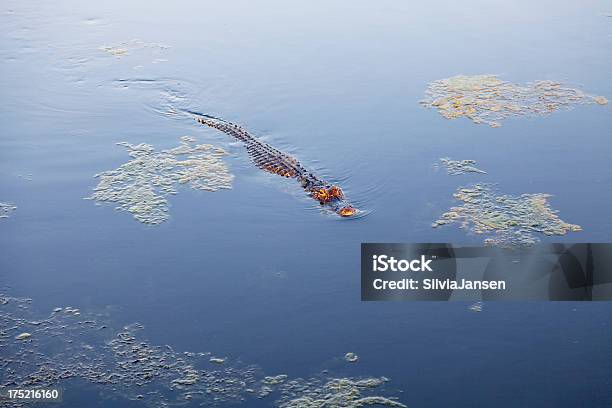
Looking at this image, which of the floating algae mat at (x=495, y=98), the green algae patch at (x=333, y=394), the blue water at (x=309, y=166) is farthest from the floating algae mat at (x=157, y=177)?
the floating algae mat at (x=495, y=98)

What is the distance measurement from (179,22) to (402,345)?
14.1 m

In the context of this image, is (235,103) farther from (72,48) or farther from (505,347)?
(505,347)

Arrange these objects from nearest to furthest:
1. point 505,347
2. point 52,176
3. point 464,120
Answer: point 505,347 → point 52,176 → point 464,120

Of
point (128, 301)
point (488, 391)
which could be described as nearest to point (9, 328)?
point (128, 301)

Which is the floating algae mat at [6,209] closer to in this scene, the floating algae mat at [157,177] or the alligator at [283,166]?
the floating algae mat at [157,177]

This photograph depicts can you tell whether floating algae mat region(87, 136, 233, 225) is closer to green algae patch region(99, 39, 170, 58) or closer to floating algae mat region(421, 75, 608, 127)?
floating algae mat region(421, 75, 608, 127)

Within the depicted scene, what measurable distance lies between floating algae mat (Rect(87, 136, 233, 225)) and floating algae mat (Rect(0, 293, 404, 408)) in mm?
2912

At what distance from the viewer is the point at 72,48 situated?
63.9ft

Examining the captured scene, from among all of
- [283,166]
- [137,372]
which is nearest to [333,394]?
[137,372]

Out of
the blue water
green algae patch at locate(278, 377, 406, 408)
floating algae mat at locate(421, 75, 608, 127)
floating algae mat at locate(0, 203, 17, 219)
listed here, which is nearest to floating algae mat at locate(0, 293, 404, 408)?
green algae patch at locate(278, 377, 406, 408)

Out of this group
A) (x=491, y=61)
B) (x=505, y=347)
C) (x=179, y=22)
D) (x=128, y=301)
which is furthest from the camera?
(x=179, y=22)

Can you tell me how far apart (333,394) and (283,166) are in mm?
5650

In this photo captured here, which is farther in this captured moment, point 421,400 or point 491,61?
point 491,61

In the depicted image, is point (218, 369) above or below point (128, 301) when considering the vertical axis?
below
